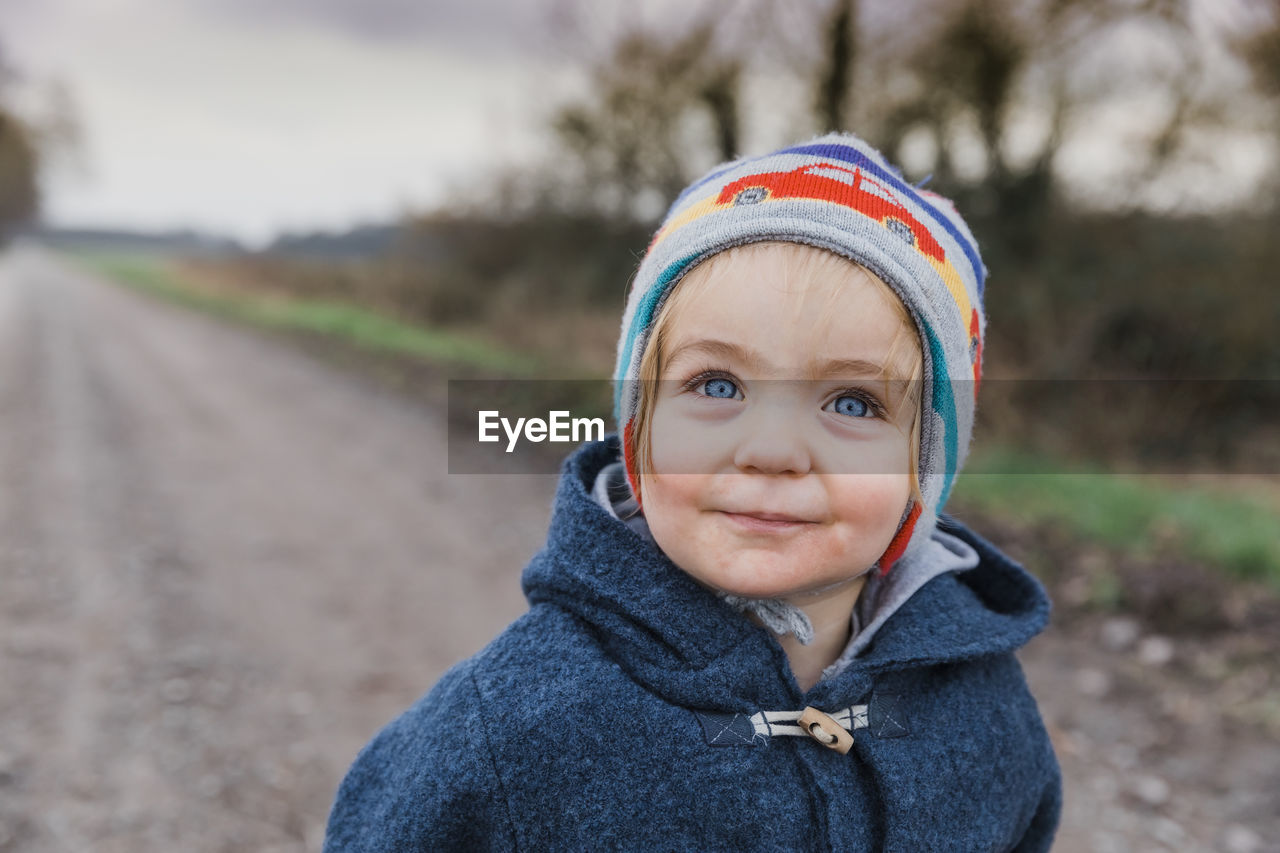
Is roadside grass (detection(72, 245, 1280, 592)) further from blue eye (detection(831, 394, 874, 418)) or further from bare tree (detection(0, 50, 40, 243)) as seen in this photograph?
bare tree (detection(0, 50, 40, 243))

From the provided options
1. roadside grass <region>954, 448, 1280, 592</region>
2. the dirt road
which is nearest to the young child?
the dirt road

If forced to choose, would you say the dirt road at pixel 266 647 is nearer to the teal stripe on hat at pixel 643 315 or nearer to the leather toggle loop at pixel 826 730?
the leather toggle loop at pixel 826 730

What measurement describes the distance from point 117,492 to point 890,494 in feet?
20.5

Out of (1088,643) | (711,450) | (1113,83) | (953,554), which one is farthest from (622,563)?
(1113,83)

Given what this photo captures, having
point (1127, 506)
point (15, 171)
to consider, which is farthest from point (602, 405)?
point (15, 171)

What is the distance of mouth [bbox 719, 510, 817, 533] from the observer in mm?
1140

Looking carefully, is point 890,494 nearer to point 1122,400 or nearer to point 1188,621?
point 1188,621

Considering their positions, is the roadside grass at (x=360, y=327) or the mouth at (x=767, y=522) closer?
the mouth at (x=767, y=522)

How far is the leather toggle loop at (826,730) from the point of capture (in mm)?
1216

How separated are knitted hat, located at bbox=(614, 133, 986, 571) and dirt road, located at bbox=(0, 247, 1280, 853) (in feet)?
7.64

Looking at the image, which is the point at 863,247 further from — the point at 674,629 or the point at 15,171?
the point at 15,171

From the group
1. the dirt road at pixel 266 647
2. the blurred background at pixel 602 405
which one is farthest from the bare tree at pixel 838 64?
the dirt road at pixel 266 647

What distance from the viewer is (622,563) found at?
124 cm

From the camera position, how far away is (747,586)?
1148 mm
